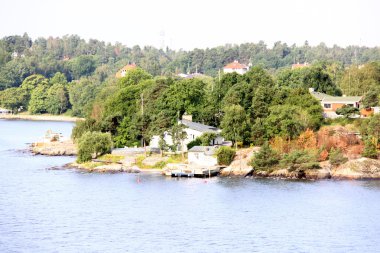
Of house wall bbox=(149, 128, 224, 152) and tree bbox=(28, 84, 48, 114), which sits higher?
tree bbox=(28, 84, 48, 114)

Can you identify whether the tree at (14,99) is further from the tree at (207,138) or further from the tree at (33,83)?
the tree at (207,138)

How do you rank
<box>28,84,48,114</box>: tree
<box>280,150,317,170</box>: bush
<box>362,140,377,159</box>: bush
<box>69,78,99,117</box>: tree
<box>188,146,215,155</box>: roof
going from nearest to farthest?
<box>280,150,317,170</box>: bush
<box>362,140,377,159</box>: bush
<box>188,146,215,155</box>: roof
<box>69,78,99,117</box>: tree
<box>28,84,48,114</box>: tree

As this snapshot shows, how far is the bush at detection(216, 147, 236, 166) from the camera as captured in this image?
172 feet

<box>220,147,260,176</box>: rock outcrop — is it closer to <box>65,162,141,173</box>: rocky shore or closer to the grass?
<box>65,162,141,173</box>: rocky shore

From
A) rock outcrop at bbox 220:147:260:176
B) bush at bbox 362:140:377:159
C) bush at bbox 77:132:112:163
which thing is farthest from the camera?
bush at bbox 77:132:112:163

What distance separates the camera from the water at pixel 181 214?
34.6 meters

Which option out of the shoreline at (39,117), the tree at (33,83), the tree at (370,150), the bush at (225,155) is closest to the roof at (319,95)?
the tree at (370,150)

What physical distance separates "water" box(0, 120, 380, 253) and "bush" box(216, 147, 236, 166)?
2.52 metres

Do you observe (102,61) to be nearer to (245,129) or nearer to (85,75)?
(85,75)

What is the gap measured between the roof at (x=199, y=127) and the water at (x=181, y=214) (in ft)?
22.7

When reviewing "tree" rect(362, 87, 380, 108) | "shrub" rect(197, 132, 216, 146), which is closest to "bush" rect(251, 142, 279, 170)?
"shrub" rect(197, 132, 216, 146)

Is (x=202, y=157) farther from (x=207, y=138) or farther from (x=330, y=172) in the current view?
(x=330, y=172)

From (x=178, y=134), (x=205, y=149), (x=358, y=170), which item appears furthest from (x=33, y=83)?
(x=358, y=170)

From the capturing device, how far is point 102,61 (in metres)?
169
